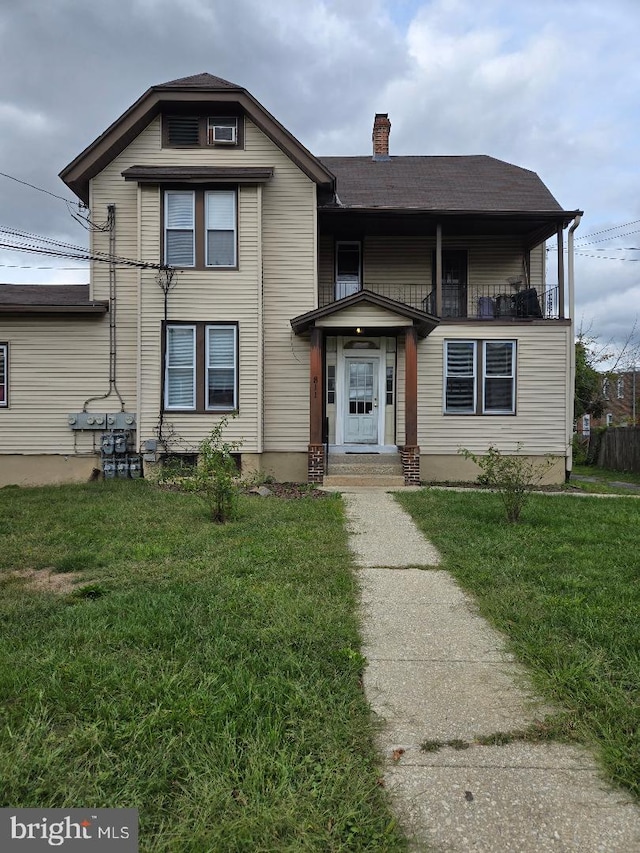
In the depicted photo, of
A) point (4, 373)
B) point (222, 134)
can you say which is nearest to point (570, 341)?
point (222, 134)

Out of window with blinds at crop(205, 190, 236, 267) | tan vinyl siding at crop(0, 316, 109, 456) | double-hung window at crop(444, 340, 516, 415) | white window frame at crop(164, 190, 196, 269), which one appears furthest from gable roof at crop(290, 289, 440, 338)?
tan vinyl siding at crop(0, 316, 109, 456)

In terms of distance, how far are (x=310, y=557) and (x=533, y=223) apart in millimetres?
10898

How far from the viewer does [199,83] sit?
39.8ft

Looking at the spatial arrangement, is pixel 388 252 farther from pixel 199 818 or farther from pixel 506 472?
pixel 199 818

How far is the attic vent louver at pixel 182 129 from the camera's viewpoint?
488 inches

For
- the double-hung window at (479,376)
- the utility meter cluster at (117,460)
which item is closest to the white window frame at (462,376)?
the double-hung window at (479,376)

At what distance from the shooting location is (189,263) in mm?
12195

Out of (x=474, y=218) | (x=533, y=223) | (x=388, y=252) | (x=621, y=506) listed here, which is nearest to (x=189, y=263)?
(x=388, y=252)

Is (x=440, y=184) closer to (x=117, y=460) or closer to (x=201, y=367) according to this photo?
(x=201, y=367)

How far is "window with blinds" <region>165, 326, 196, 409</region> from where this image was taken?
12211mm

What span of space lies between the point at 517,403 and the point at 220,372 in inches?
265

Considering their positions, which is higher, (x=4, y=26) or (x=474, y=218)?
(x=4, y=26)

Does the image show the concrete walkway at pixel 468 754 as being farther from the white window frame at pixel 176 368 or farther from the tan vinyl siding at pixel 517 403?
the tan vinyl siding at pixel 517 403

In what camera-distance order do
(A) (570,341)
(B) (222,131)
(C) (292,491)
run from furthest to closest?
(A) (570,341)
(B) (222,131)
(C) (292,491)
